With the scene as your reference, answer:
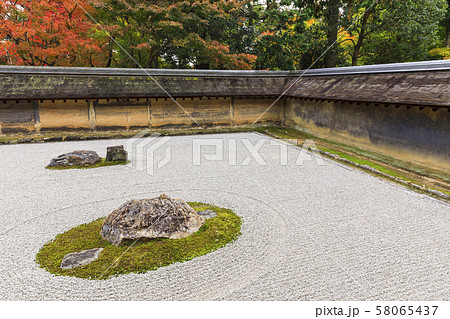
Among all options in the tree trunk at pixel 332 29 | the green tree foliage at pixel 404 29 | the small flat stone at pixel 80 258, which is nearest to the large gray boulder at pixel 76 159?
the small flat stone at pixel 80 258

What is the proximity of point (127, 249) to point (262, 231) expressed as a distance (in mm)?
2678

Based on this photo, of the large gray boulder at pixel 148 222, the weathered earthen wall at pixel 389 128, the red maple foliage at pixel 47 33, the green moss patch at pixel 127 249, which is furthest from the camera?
the red maple foliage at pixel 47 33

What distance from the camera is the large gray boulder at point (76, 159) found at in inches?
412

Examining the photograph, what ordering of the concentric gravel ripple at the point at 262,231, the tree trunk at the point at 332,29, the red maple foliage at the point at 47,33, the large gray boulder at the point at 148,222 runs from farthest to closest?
the tree trunk at the point at 332,29, the red maple foliage at the point at 47,33, the large gray boulder at the point at 148,222, the concentric gravel ripple at the point at 262,231

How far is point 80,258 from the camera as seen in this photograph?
479 centimetres

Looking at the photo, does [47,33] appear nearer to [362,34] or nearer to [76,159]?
[76,159]

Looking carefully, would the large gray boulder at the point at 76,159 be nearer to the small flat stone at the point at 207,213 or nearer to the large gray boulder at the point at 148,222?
the large gray boulder at the point at 148,222

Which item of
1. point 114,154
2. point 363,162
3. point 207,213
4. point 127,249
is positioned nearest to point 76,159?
point 114,154

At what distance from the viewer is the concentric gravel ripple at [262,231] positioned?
162 inches

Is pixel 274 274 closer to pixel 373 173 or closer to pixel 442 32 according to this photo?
pixel 373 173

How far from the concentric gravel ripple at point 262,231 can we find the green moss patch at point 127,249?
16cm

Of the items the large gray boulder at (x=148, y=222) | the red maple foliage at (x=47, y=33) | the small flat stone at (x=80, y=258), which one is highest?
the red maple foliage at (x=47, y=33)

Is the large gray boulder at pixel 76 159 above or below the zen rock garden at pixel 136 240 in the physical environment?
above

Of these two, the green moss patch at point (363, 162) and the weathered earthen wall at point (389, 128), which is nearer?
the green moss patch at point (363, 162)
